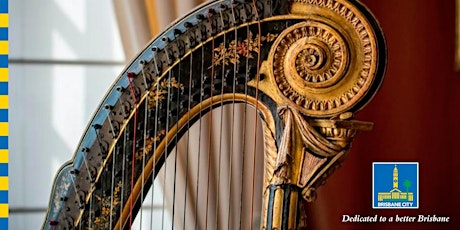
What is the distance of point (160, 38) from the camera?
1062 millimetres

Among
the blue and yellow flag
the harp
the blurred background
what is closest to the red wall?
the blurred background

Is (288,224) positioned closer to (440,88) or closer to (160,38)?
(160,38)

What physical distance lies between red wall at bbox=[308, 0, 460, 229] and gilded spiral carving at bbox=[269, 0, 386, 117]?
0.91 m

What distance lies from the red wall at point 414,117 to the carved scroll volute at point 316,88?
897 mm

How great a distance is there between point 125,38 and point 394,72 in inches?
26.1

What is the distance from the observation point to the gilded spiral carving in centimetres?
93

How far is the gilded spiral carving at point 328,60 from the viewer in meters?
0.93

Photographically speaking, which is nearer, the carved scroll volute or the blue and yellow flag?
the carved scroll volute

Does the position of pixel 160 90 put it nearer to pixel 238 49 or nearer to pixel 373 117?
pixel 238 49

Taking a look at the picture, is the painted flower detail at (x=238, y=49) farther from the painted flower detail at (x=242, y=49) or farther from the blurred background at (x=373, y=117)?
the blurred background at (x=373, y=117)

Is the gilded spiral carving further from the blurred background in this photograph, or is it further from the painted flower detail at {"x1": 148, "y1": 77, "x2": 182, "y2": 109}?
the blurred background

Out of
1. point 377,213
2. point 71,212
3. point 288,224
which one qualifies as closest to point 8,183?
point 71,212

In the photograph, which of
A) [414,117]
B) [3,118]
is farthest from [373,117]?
[3,118]

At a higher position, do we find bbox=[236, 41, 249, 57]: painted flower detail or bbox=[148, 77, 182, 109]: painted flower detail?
bbox=[236, 41, 249, 57]: painted flower detail
